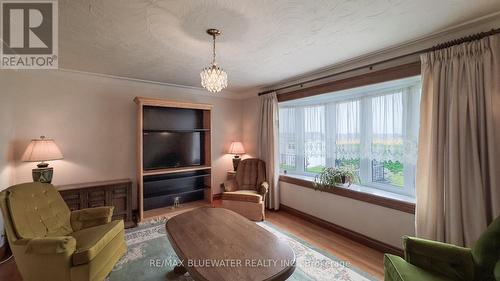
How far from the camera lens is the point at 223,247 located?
1.71 meters

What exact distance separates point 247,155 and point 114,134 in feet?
8.38

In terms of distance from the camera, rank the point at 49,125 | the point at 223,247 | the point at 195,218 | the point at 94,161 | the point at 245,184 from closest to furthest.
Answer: the point at 223,247 → the point at 195,218 → the point at 49,125 → the point at 94,161 → the point at 245,184

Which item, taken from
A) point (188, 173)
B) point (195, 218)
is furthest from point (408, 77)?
point (188, 173)

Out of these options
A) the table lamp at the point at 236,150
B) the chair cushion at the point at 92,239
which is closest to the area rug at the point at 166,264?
the chair cushion at the point at 92,239

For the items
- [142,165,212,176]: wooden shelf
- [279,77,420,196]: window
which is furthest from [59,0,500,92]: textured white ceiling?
[142,165,212,176]: wooden shelf

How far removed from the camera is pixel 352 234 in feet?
9.37

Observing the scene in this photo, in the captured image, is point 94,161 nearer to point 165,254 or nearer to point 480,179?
point 165,254

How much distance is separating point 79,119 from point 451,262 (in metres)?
4.55

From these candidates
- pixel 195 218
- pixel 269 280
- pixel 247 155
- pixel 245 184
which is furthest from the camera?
pixel 247 155

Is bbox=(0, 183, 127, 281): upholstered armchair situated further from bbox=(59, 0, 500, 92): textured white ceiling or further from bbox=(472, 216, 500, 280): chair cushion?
bbox=(472, 216, 500, 280): chair cushion

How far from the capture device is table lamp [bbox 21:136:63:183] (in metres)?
2.60

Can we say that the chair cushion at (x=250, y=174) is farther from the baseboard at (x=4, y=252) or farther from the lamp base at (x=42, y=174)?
the baseboard at (x=4, y=252)

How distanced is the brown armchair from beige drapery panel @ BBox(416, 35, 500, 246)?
2070 millimetres

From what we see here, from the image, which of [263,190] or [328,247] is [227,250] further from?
[263,190]
